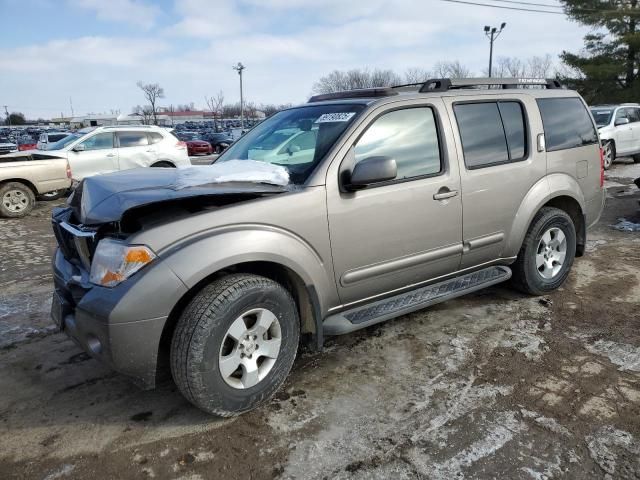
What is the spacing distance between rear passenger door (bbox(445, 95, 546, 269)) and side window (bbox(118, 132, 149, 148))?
394 inches

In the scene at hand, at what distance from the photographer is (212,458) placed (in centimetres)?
255

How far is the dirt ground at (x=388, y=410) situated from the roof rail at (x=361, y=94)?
1.84 m

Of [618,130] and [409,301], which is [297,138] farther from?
[618,130]

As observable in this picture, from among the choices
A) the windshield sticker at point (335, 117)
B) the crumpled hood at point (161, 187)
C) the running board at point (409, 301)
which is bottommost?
the running board at point (409, 301)

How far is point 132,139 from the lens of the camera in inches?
476

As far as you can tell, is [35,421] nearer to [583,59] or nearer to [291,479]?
[291,479]

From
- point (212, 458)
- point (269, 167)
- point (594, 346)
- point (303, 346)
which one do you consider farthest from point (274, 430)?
point (594, 346)

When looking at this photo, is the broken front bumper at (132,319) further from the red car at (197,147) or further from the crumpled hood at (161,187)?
the red car at (197,147)

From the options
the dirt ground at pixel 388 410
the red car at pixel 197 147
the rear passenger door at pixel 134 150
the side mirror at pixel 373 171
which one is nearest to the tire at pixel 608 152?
the dirt ground at pixel 388 410

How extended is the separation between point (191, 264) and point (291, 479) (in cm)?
117

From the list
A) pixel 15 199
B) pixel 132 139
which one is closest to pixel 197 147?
pixel 132 139

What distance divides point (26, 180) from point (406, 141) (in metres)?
8.83

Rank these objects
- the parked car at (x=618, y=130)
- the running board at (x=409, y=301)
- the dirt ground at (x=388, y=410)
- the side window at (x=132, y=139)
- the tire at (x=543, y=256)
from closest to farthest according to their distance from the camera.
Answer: the dirt ground at (x=388, y=410) → the running board at (x=409, y=301) → the tire at (x=543, y=256) → the side window at (x=132, y=139) → the parked car at (x=618, y=130)

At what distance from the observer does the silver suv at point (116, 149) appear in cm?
1138
